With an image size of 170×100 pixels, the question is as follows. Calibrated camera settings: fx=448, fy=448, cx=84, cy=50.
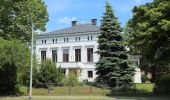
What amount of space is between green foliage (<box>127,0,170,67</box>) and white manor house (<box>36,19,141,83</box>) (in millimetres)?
38375

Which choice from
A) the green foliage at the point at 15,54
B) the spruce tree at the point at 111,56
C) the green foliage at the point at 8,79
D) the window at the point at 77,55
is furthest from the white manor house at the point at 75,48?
the green foliage at the point at 15,54

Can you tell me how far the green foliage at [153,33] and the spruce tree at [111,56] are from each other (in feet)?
42.8

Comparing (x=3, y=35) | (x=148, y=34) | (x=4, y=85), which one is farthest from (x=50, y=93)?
(x=148, y=34)

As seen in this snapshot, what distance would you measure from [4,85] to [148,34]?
17.2 meters

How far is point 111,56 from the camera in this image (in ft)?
170

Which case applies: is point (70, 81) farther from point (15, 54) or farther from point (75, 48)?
point (75, 48)

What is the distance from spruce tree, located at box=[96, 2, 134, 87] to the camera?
50250 millimetres

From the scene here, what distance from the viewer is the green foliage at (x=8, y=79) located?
43.8m

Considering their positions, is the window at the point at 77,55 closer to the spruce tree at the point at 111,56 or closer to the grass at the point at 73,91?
the spruce tree at the point at 111,56

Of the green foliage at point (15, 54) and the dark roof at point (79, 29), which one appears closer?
the green foliage at point (15, 54)

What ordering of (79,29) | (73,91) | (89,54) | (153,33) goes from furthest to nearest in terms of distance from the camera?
(79,29) → (89,54) → (73,91) → (153,33)

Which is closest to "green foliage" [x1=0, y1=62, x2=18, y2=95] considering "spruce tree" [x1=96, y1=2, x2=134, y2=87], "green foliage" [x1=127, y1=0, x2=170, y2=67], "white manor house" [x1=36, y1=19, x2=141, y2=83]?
"spruce tree" [x1=96, y1=2, x2=134, y2=87]

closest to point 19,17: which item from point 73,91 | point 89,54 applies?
point 73,91

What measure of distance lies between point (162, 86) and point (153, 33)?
8.97 m
